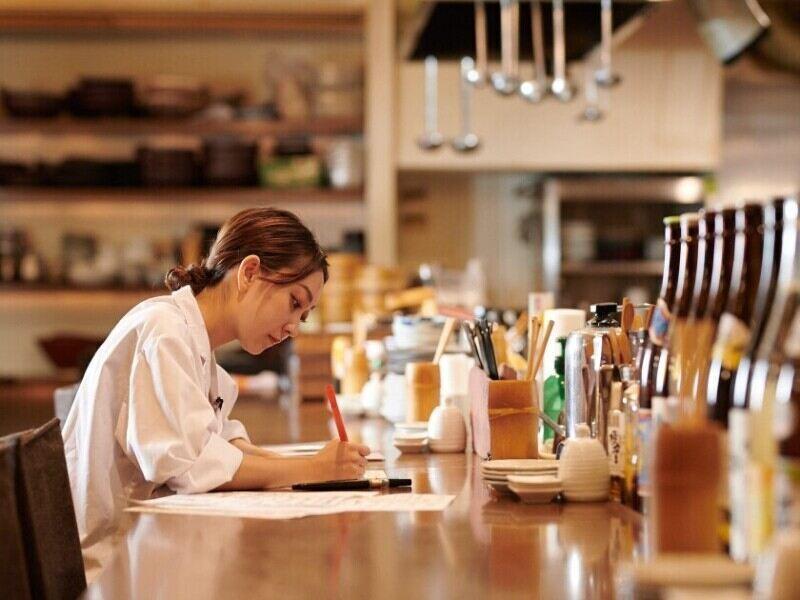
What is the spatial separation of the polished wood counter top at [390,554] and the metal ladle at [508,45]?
2977mm

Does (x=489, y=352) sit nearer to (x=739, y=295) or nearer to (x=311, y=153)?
(x=739, y=295)

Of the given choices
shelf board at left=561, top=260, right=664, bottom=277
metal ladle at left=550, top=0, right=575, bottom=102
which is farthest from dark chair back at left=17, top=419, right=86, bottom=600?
shelf board at left=561, top=260, right=664, bottom=277

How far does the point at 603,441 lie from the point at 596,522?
0.22 m

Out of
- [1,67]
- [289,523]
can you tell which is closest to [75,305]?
[1,67]

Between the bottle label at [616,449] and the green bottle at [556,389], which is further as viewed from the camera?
the green bottle at [556,389]

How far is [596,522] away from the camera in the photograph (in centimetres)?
150

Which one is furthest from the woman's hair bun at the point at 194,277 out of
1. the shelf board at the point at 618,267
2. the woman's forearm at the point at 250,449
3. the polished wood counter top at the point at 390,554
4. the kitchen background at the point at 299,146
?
the shelf board at the point at 618,267

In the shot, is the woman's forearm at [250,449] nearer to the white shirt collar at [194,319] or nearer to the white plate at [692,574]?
the white shirt collar at [194,319]

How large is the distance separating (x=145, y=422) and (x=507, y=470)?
1.88ft

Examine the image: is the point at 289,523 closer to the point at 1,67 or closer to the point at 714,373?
the point at 714,373

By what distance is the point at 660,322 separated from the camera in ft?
4.68

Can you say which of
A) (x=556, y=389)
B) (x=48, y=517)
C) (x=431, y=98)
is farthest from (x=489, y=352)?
(x=431, y=98)

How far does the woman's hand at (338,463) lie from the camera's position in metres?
1.91

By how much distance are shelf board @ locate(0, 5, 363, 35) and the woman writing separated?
170 inches
